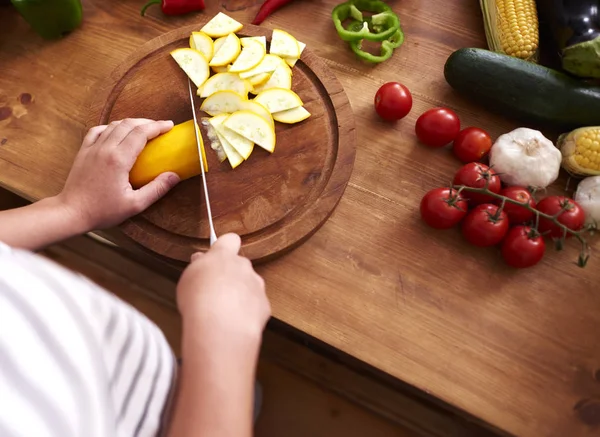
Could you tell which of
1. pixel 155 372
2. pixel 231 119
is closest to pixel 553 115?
pixel 231 119

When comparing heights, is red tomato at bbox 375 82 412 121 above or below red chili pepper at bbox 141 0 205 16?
below

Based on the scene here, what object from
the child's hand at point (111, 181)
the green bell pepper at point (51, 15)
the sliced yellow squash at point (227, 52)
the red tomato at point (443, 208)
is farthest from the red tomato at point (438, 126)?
the green bell pepper at point (51, 15)

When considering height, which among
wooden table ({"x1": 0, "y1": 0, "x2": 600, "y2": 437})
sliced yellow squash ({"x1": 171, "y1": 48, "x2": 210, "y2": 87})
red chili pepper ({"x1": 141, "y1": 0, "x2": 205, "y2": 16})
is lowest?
wooden table ({"x1": 0, "y1": 0, "x2": 600, "y2": 437})

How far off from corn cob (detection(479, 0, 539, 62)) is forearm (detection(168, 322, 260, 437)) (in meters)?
1.05

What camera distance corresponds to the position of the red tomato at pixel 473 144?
4.08ft

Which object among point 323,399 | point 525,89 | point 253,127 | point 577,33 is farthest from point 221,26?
point 323,399

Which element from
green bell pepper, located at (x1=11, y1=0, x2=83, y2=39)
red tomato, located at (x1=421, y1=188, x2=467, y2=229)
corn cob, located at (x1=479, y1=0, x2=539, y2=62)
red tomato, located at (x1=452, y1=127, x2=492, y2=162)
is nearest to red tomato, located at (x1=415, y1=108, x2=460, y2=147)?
red tomato, located at (x1=452, y1=127, x2=492, y2=162)

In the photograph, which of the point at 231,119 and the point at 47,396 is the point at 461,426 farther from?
the point at 47,396

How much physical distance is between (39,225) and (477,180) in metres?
0.99

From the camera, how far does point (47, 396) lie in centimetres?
70

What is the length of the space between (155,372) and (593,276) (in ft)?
3.29

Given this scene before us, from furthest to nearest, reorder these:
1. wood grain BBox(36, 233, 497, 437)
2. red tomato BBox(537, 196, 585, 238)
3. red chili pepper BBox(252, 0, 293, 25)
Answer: wood grain BBox(36, 233, 497, 437), red chili pepper BBox(252, 0, 293, 25), red tomato BBox(537, 196, 585, 238)

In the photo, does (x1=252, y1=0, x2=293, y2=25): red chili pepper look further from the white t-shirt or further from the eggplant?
the white t-shirt

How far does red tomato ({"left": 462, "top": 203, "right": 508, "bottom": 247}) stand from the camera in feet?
3.71
